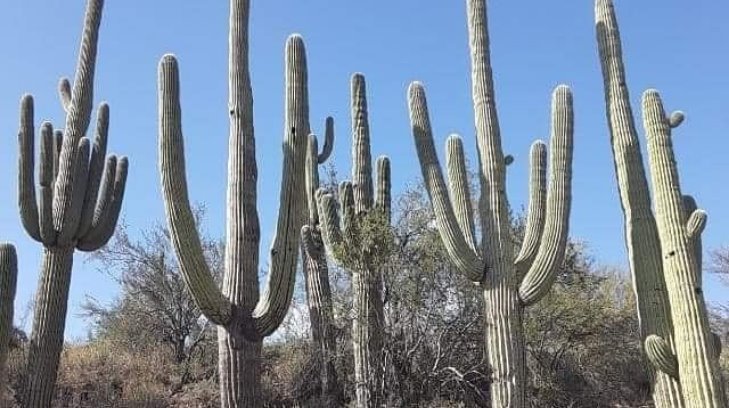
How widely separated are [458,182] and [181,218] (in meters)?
3.87

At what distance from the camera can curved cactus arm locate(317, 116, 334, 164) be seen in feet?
41.1

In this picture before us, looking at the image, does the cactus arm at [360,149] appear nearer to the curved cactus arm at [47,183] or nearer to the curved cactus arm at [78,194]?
the curved cactus arm at [78,194]

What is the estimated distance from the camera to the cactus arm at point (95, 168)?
1078 centimetres

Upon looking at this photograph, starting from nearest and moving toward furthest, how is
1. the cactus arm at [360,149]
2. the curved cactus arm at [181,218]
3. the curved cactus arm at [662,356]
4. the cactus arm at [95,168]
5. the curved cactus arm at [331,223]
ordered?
1. the curved cactus arm at [181,218]
2. the curved cactus arm at [662,356]
3. the curved cactus arm at [331,223]
4. the cactus arm at [360,149]
5. the cactus arm at [95,168]

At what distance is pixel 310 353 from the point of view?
1224cm

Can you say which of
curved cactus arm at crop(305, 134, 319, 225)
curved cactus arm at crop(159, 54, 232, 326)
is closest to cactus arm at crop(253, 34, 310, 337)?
curved cactus arm at crop(159, 54, 232, 326)

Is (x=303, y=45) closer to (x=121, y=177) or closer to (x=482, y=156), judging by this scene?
(x=482, y=156)

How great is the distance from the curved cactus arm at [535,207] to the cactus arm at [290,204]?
2.90 meters

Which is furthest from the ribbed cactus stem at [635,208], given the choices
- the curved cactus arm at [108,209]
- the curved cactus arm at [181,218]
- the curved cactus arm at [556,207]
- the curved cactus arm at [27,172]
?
the curved cactus arm at [27,172]

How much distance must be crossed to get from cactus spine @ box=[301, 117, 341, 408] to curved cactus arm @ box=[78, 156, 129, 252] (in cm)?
309

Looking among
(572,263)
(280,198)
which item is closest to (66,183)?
(280,198)

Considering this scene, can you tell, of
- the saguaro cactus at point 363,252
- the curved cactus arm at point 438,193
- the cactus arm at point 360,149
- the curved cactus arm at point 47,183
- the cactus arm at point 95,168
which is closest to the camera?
the curved cactus arm at point 438,193

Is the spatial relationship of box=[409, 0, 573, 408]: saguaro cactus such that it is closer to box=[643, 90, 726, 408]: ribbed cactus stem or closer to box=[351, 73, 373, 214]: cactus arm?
box=[351, 73, 373, 214]: cactus arm

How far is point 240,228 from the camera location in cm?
750
